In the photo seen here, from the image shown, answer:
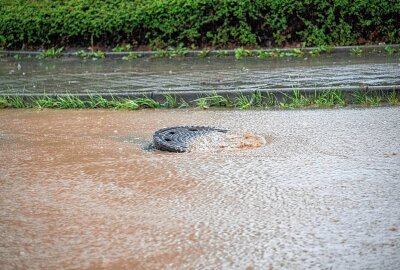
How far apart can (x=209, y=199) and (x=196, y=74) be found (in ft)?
22.6

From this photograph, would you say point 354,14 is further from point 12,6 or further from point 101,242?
point 101,242

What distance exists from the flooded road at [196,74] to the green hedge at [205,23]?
1.05 metres

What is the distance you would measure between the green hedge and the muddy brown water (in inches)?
279

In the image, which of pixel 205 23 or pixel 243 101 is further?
pixel 205 23

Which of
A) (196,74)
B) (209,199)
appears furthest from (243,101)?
(209,199)

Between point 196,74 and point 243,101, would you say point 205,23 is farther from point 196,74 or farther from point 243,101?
point 243,101

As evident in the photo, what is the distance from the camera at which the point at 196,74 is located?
10.9 m

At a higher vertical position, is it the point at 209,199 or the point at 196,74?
the point at 196,74

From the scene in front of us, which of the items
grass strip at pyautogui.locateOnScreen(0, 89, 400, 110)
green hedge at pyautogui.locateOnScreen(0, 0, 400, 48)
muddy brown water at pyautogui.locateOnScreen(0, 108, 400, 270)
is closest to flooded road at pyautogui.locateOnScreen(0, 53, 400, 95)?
grass strip at pyautogui.locateOnScreen(0, 89, 400, 110)

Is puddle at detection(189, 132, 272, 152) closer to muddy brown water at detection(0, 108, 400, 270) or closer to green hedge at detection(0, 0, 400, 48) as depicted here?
muddy brown water at detection(0, 108, 400, 270)

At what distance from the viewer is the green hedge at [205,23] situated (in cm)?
1340

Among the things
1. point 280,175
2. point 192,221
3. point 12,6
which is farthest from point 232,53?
point 192,221

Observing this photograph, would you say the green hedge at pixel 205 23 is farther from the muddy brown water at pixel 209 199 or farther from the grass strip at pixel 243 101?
the muddy brown water at pixel 209 199

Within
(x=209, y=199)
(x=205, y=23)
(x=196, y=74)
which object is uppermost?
(x=205, y=23)
